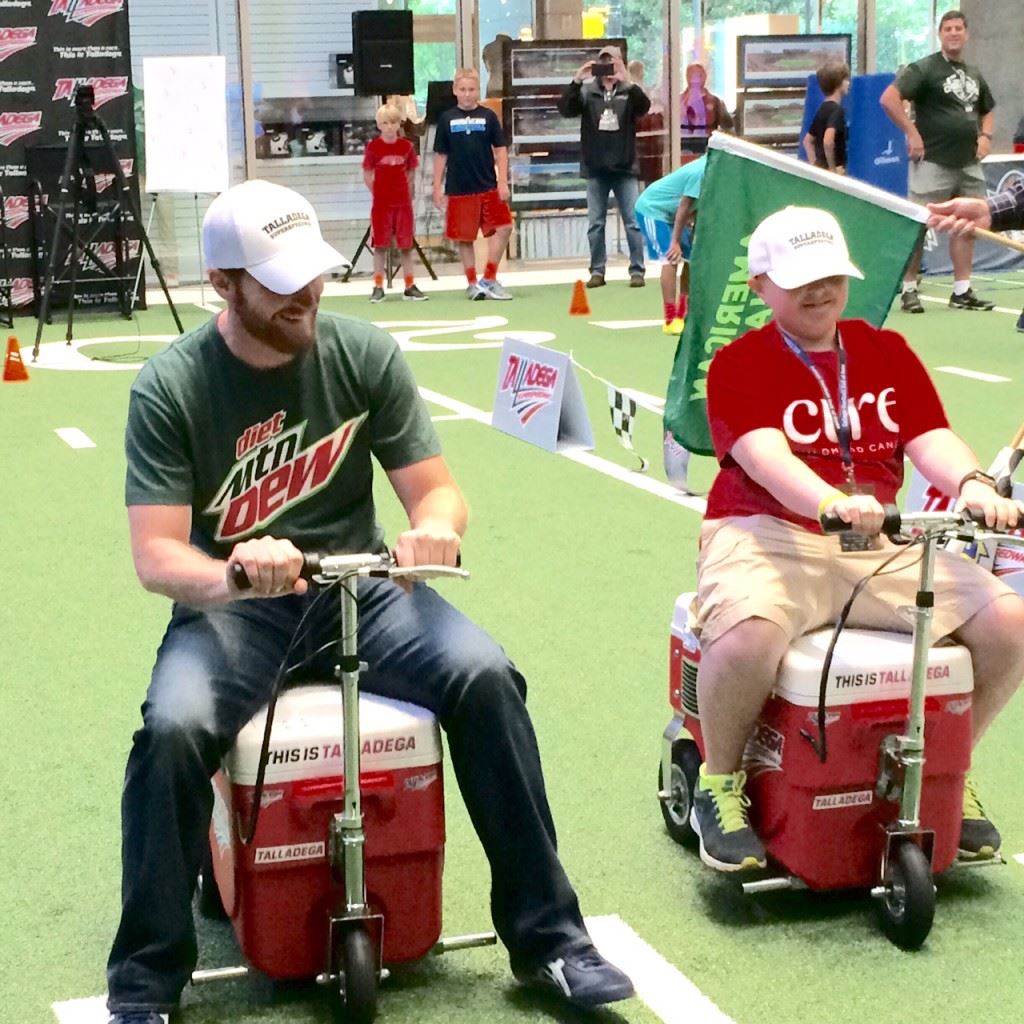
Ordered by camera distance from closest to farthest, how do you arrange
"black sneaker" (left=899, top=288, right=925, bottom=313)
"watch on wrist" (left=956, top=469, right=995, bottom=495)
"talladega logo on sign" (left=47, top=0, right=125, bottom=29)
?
"watch on wrist" (left=956, top=469, right=995, bottom=495), "black sneaker" (left=899, top=288, right=925, bottom=313), "talladega logo on sign" (left=47, top=0, right=125, bottom=29)

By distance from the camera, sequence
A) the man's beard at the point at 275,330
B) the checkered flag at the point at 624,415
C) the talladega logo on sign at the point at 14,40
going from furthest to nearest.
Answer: the talladega logo on sign at the point at 14,40 < the checkered flag at the point at 624,415 < the man's beard at the point at 275,330

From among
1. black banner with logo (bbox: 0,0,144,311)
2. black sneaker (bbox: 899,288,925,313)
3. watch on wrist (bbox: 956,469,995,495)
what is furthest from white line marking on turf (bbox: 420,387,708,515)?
black banner with logo (bbox: 0,0,144,311)

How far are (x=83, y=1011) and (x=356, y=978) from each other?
49cm

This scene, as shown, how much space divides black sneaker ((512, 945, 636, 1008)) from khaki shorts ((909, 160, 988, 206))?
32.6 feet

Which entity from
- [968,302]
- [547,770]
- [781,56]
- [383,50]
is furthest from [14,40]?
[547,770]

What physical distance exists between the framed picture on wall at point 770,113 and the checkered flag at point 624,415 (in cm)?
1114

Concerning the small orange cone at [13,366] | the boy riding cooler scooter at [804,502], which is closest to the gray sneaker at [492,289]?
the small orange cone at [13,366]

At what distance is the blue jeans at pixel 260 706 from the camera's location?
9.09 feet

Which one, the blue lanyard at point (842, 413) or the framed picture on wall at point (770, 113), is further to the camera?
the framed picture on wall at point (770, 113)

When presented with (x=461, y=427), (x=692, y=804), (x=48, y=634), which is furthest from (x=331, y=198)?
(x=692, y=804)

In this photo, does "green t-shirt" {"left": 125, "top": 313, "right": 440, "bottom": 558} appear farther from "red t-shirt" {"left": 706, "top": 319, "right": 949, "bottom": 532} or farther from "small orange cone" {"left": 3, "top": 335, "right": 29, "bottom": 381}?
"small orange cone" {"left": 3, "top": 335, "right": 29, "bottom": 381}

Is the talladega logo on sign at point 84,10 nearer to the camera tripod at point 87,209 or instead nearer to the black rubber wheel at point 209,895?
the camera tripod at point 87,209

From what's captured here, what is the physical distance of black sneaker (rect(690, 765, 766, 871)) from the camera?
3209 mm

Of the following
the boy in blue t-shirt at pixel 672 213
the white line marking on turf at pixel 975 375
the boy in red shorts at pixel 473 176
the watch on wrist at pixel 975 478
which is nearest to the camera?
the watch on wrist at pixel 975 478
